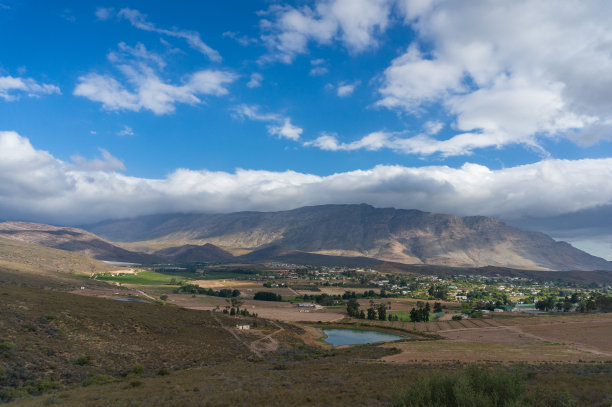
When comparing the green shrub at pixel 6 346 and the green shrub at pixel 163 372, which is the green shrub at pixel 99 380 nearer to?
the green shrub at pixel 163 372

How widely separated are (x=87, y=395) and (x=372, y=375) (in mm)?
22730

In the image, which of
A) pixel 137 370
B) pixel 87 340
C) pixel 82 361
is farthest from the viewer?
pixel 87 340

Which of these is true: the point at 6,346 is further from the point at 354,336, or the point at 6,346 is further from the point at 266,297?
the point at 266,297

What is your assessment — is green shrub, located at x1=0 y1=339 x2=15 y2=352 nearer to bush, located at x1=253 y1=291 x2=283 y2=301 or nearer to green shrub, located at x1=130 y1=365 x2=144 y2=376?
green shrub, located at x1=130 y1=365 x2=144 y2=376

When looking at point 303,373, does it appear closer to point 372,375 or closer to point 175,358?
point 372,375

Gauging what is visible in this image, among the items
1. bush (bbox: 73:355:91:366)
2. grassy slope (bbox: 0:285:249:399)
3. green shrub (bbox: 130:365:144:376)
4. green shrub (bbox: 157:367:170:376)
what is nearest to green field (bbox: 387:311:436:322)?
grassy slope (bbox: 0:285:249:399)

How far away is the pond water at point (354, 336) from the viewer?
255 ft

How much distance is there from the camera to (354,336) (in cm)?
8538

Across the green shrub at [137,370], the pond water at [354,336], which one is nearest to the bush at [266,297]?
the pond water at [354,336]

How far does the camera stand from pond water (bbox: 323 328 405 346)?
77875 millimetres

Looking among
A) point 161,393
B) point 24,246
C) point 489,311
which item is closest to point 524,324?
point 489,311

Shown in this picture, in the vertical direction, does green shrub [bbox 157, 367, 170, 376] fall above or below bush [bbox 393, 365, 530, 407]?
below

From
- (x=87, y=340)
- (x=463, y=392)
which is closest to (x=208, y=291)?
(x=87, y=340)

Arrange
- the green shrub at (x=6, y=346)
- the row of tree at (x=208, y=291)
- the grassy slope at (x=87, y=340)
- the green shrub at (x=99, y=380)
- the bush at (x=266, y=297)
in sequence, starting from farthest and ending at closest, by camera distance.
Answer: the row of tree at (x=208, y=291) → the bush at (x=266, y=297) → the green shrub at (x=6, y=346) → the grassy slope at (x=87, y=340) → the green shrub at (x=99, y=380)
